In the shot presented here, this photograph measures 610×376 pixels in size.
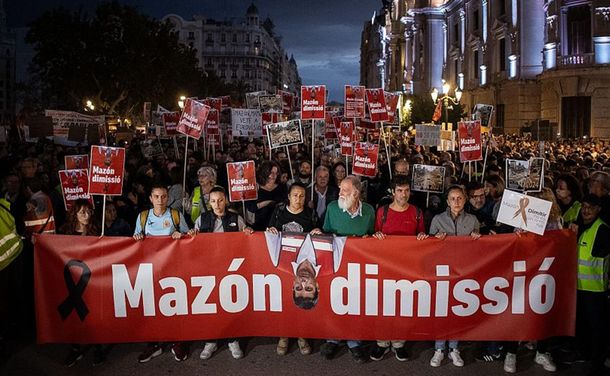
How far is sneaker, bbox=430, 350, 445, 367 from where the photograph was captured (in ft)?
20.3

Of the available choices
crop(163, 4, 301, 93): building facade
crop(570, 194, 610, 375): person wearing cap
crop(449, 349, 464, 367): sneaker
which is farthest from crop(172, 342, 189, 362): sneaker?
crop(163, 4, 301, 93): building facade

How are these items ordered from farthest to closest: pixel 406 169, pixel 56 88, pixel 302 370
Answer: pixel 56 88, pixel 406 169, pixel 302 370

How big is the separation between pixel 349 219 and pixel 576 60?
Answer: 98.3 ft

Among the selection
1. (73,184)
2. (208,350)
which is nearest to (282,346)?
(208,350)

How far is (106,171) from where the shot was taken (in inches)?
271

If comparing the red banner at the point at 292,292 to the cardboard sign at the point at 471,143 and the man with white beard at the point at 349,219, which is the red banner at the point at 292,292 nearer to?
the man with white beard at the point at 349,219

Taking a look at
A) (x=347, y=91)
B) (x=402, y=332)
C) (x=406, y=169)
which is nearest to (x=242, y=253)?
(x=402, y=332)

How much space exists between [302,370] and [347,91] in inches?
345

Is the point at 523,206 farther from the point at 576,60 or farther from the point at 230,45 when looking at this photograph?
the point at 230,45

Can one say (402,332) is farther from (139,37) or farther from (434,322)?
(139,37)

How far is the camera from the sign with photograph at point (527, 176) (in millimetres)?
7871

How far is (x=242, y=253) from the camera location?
6391 mm

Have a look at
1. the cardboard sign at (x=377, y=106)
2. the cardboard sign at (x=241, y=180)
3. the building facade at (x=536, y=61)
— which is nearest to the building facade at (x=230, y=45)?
the building facade at (x=536, y=61)

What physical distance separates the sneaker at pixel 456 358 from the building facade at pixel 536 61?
1338 cm
